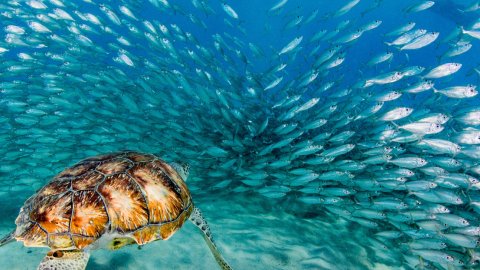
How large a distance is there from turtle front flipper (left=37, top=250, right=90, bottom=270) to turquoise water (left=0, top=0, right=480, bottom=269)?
1387mm

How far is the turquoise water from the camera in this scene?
17.4ft

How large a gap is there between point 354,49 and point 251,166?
4996 centimetres

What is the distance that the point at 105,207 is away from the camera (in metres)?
2.64

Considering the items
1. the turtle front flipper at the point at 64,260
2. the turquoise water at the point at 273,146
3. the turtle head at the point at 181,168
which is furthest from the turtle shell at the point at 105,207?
the turquoise water at the point at 273,146

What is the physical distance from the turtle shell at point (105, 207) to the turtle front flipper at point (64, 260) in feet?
0.38

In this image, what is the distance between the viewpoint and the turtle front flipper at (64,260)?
2.46 metres

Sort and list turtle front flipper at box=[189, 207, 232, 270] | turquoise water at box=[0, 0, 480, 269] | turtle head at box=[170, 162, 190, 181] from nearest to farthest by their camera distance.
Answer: turtle front flipper at box=[189, 207, 232, 270] < turtle head at box=[170, 162, 190, 181] < turquoise water at box=[0, 0, 480, 269]

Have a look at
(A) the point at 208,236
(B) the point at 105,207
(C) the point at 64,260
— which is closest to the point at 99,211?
(B) the point at 105,207

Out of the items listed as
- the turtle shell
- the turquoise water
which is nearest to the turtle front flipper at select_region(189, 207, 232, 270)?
the turtle shell

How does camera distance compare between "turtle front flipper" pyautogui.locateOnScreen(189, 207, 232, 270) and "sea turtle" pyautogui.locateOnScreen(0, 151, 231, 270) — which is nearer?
"sea turtle" pyautogui.locateOnScreen(0, 151, 231, 270)

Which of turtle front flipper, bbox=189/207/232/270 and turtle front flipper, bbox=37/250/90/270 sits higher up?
turtle front flipper, bbox=189/207/232/270

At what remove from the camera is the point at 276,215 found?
696cm

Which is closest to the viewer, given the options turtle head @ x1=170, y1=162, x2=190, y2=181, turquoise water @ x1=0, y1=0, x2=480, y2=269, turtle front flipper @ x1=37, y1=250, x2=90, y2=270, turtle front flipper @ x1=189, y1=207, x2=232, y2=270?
turtle front flipper @ x1=37, y1=250, x2=90, y2=270

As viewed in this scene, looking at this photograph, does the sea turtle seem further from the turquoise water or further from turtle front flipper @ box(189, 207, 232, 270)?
the turquoise water
